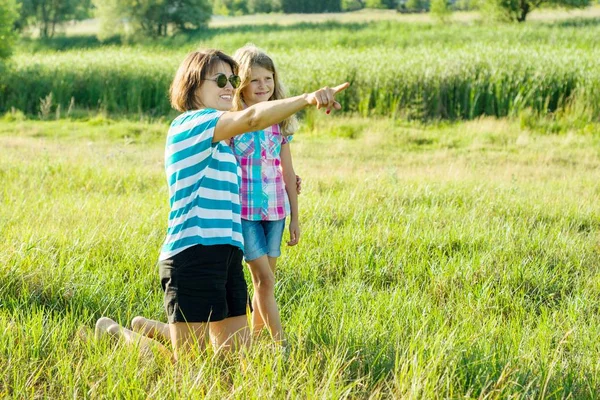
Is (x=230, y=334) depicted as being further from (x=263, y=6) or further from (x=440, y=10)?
(x=263, y=6)

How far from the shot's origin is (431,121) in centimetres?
1424

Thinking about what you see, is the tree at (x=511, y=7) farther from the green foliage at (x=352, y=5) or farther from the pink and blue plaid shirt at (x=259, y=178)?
the pink and blue plaid shirt at (x=259, y=178)

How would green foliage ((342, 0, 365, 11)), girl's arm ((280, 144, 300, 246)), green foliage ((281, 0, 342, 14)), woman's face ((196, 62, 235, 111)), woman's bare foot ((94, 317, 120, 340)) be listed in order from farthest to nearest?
green foliage ((342, 0, 365, 11)) < green foliage ((281, 0, 342, 14)) < girl's arm ((280, 144, 300, 246)) < woman's bare foot ((94, 317, 120, 340)) < woman's face ((196, 62, 235, 111))

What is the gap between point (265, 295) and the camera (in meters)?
3.40

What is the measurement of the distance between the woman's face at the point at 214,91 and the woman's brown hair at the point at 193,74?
14 millimetres

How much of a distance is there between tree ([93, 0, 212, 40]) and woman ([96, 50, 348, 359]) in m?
46.6

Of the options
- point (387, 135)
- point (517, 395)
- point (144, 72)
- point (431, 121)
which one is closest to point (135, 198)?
point (517, 395)

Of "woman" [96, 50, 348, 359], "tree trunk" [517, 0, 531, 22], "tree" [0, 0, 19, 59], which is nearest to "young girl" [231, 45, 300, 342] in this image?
"woman" [96, 50, 348, 359]

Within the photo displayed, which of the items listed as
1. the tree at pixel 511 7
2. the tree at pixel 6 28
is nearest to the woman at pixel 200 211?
the tree at pixel 6 28

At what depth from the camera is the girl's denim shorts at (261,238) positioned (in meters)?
3.42

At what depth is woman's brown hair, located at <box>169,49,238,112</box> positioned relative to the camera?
9.63 feet

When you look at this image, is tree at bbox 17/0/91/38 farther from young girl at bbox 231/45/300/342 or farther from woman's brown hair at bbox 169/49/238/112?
woman's brown hair at bbox 169/49/238/112

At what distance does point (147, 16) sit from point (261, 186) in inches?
1857

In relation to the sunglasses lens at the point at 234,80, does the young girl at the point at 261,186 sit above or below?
below
